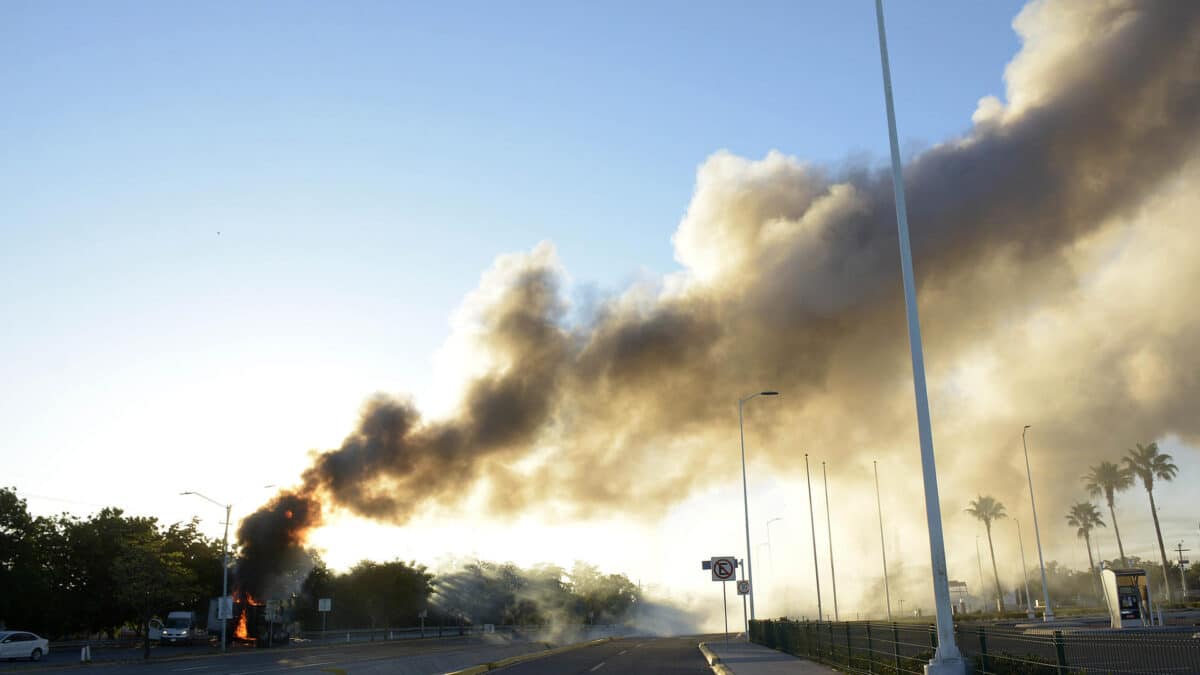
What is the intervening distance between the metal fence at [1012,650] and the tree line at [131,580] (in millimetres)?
43574

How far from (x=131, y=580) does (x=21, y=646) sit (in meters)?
7.42

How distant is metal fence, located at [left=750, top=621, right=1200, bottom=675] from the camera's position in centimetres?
972

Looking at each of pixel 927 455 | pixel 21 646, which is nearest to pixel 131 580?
pixel 21 646

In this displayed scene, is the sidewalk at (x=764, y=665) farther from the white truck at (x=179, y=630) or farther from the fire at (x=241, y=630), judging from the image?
the white truck at (x=179, y=630)

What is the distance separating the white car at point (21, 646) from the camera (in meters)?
45.8

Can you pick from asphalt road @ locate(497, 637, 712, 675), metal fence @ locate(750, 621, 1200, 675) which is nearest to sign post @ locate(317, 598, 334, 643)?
asphalt road @ locate(497, 637, 712, 675)

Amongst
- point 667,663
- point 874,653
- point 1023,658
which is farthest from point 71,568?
point 1023,658

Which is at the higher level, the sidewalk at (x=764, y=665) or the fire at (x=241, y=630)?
the fire at (x=241, y=630)

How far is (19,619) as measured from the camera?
6544 cm

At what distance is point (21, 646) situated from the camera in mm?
46625

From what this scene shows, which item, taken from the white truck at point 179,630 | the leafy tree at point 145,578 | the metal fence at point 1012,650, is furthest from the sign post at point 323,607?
the metal fence at point 1012,650

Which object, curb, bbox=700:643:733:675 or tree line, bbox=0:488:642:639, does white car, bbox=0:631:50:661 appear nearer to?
tree line, bbox=0:488:642:639

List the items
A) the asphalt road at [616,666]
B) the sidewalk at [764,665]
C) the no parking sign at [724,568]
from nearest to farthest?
1. the sidewalk at [764,665]
2. the asphalt road at [616,666]
3. the no parking sign at [724,568]

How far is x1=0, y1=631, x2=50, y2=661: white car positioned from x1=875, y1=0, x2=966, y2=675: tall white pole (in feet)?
154
